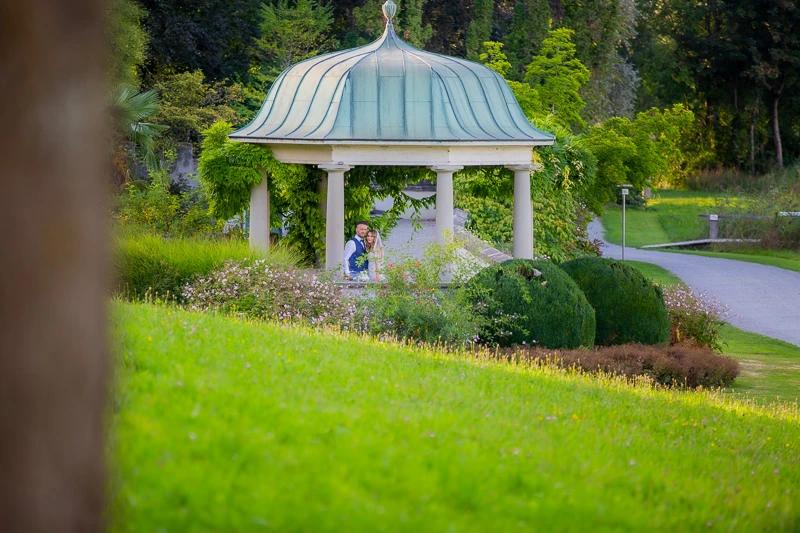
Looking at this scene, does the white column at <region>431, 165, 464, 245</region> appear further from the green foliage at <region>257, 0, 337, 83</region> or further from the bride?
the green foliage at <region>257, 0, 337, 83</region>

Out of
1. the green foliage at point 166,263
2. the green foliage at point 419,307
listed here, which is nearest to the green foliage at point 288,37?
the green foliage at point 166,263

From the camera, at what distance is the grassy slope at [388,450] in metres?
4.86

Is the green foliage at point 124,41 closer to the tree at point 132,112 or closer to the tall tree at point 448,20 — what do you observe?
the tree at point 132,112

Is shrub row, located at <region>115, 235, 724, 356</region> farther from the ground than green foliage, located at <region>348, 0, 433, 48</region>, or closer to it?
closer to it

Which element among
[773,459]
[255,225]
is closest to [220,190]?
[255,225]

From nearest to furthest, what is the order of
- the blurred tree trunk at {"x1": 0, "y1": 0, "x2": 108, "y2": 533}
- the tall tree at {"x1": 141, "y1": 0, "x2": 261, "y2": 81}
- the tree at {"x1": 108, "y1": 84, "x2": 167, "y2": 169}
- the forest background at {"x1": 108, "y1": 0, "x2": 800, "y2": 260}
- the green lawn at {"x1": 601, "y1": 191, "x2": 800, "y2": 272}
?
the blurred tree trunk at {"x1": 0, "y1": 0, "x2": 108, "y2": 533} < the forest background at {"x1": 108, "y1": 0, "x2": 800, "y2": 260} < the tree at {"x1": 108, "y1": 84, "x2": 167, "y2": 169} < the tall tree at {"x1": 141, "y1": 0, "x2": 261, "y2": 81} < the green lawn at {"x1": 601, "y1": 191, "x2": 800, "y2": 272}

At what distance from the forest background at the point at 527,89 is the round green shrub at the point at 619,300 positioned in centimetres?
344

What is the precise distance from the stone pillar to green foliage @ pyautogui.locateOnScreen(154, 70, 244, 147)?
53.8ft

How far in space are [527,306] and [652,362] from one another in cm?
195

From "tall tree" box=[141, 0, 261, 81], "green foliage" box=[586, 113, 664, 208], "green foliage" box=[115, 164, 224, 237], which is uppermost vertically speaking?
"tall tree" box=[141, 0, 261, 81]

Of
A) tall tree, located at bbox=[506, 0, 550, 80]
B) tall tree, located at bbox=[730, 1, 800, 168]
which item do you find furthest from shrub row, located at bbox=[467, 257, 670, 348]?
tall tree, located at bbox=[730, 1, 800, 168]

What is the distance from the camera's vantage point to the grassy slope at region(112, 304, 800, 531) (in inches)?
191

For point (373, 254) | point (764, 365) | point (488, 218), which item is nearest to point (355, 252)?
point (373, 254)

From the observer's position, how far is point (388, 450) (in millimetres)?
5672
